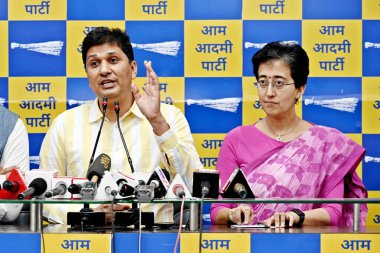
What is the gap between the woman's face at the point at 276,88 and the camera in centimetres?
386

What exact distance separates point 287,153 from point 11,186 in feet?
4.49

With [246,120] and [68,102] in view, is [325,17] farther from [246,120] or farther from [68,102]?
[68,102]

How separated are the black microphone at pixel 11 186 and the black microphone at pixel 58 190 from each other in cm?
13

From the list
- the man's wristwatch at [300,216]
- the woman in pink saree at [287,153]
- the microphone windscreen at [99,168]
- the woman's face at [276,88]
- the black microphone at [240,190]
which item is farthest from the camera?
the woman's face at [276,88]

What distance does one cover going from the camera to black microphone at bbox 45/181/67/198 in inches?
113

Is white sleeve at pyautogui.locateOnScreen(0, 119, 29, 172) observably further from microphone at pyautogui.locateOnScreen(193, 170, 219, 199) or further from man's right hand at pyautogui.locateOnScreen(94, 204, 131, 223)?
microphone at pyautogui.locateOnScreen(193, 170, 219, 199)

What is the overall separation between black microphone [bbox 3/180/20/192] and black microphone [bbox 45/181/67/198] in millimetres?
127

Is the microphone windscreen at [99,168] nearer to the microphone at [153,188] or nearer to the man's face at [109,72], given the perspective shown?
the microphone at [153,188]

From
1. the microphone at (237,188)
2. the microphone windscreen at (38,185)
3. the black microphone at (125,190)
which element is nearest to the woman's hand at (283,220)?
the microphone at (237,188)

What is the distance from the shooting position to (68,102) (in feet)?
16.4

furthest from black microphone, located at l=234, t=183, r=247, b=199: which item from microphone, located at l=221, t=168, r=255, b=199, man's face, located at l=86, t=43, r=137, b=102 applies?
man's face, located at l=86, t=43, r=137, b=102

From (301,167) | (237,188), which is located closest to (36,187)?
(237,188)

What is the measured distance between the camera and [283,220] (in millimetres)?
3164

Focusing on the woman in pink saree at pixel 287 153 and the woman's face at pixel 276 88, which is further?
the woman's face at pixel 276 88
